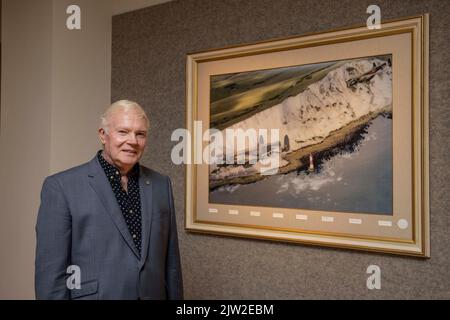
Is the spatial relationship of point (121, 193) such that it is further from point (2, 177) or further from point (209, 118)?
point (2, 177)

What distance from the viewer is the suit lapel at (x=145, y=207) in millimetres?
1551

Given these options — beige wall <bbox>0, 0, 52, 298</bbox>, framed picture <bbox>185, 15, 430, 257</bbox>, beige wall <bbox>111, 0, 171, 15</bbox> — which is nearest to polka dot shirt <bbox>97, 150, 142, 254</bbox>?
framed picture <bbox>185, 15, 430, 257</bbox>

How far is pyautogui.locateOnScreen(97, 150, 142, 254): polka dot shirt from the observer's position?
1.56 metres

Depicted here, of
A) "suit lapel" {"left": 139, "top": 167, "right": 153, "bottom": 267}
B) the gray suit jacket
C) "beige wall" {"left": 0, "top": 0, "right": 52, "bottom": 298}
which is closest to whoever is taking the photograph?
the gray suit jacket

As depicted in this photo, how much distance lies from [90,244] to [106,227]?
0.08m

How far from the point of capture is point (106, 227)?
4.90ft

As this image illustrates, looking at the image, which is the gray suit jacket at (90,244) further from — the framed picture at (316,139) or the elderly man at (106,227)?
the framed picture at (316,139)

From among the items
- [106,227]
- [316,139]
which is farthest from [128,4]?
[106,227]

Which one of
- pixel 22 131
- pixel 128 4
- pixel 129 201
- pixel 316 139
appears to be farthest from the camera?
pixel 128 4

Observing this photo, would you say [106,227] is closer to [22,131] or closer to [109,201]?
[109,201]

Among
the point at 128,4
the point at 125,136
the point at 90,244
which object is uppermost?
the point at 128,4

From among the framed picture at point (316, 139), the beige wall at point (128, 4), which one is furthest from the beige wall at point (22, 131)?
the framed picture at point (316, 139)

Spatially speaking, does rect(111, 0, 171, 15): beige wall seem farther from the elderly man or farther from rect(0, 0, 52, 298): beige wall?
the elderly man

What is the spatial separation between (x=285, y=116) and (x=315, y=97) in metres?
0.18
